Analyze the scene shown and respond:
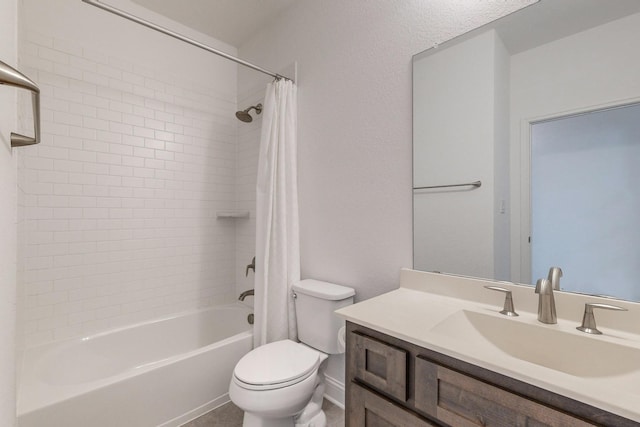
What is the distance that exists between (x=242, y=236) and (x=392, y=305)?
5.82ft

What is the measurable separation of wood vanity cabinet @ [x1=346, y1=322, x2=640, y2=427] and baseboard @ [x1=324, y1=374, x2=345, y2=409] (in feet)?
2.53

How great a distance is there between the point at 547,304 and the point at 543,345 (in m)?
0.13

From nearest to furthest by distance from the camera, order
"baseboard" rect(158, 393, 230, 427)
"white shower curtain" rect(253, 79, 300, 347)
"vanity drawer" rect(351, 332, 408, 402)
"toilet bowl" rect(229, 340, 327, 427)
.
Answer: "vanity drawer" rect(351, 332, 408, 402)
"toilet bowl" rect(229, 340, 327, 427)
"baseboard" rect(158, 393, 230, 427)
"white shower curtain" rect(253, 79, 300, 347)

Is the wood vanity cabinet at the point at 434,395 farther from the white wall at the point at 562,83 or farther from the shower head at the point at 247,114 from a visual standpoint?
the shower head at the point at 247,114

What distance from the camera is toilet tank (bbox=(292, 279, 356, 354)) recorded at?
1.61 metres

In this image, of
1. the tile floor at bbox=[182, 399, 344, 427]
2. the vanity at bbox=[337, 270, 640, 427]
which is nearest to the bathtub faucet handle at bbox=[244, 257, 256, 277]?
the tile floor at bbox=[182, 399, 344, 427]

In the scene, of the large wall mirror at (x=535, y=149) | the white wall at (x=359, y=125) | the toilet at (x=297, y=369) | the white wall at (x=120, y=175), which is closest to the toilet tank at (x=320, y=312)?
the toilet at (x=297, y=369)

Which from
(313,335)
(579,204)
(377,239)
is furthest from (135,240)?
(579,204)

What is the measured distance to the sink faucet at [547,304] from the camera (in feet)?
3.07

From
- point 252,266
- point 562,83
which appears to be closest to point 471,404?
point 562,83

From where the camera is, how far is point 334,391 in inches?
69.8

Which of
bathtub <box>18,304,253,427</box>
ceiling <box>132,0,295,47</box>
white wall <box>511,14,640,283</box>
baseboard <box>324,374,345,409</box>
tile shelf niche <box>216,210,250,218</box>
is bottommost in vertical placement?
baseboard <box>324,374,345,409</box>

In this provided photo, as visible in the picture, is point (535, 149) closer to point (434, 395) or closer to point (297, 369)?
point (434, 395)

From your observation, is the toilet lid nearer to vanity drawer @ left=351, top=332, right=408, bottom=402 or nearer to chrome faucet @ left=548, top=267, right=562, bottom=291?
vanity drawer @ left=351, top=332, right=408, bottom=402
